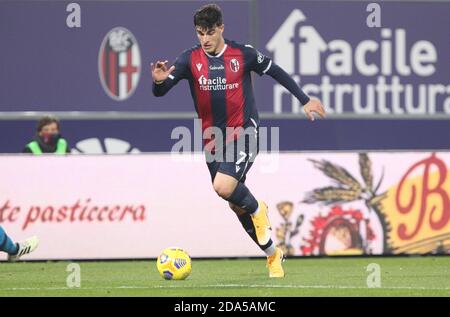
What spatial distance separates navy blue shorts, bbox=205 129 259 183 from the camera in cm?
1116

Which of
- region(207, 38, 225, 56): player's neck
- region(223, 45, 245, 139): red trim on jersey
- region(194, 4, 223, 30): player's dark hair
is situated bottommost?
region(223, 45, 245, 139): red trim on jersey

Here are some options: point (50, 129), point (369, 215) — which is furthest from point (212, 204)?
point (50, 129)

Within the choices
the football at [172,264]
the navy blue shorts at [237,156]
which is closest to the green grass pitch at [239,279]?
the football at [172,264]

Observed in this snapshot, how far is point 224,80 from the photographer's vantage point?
11312mm

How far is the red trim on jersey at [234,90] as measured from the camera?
1132 cm

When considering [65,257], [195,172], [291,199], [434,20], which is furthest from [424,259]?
[434,20]

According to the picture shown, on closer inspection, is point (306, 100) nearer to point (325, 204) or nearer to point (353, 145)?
point (325, 204)

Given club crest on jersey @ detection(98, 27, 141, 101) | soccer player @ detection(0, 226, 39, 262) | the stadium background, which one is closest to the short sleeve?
soccer player @ detection(0, 226, 39, 262)

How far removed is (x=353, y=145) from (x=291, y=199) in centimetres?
363

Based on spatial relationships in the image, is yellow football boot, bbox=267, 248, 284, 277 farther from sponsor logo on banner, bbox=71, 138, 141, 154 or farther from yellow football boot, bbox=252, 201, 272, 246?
sponsor logo on banner, bbox=71, 138, 141, 154

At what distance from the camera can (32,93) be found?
17.3 m

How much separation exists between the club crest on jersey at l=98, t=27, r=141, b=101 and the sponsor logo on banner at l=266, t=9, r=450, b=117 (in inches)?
69.8

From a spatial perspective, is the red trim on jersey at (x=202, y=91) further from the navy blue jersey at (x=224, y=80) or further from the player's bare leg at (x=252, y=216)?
the player's bare leg at (x=252, y=216)

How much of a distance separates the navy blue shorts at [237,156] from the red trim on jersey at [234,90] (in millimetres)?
153
